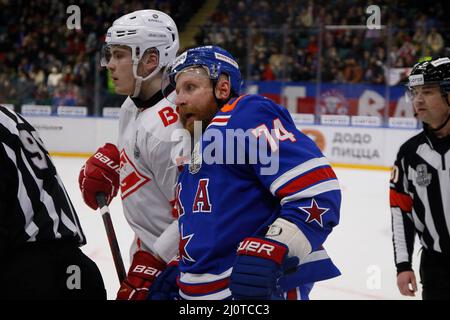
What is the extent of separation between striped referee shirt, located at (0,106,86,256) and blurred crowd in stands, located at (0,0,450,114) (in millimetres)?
6190

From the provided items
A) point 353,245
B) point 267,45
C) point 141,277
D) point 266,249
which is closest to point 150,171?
point 141,277

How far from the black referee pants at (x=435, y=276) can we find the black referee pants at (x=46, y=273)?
1088 mm

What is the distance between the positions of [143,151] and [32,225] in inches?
21.3

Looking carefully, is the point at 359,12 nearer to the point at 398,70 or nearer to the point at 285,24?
the point at 285,24

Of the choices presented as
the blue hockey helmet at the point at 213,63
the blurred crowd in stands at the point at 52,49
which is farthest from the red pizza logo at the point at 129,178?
the blurred crowd in stands at the point at 52,49

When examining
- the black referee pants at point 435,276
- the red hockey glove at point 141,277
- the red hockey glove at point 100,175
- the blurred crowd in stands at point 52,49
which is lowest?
the black referee pants at point 435,276

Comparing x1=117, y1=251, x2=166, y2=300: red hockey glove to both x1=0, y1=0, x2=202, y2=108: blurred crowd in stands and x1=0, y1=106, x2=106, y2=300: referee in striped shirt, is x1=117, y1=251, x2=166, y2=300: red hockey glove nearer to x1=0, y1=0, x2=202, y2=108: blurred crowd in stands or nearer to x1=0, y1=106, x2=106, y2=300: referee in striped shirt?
x1=0, y1=106, x2=106, y2=300: referee in striped shirt

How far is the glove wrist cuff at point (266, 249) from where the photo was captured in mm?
1028

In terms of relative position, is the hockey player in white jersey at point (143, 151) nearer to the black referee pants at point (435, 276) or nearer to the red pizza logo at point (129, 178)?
the red pizza logo at point (129, 178)

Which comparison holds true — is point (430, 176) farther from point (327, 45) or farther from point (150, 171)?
point (327, 45)

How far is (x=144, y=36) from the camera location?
1.75 metres

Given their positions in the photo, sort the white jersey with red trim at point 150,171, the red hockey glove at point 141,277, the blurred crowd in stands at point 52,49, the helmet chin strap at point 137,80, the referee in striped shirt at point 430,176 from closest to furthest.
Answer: the red hockey glove at point 141,277 → the white jersey with red trim at point 150,171 → the helmet chin strap at point 137,80 → the referee in striped shirt at point 430,176 → the blurred crowd in stands at point 52,49

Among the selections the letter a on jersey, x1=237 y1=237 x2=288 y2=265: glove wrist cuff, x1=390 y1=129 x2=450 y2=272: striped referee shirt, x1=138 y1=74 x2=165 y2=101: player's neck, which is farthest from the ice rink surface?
x1=237 y1=237 x2=288 y2=265: glove wrist cuff

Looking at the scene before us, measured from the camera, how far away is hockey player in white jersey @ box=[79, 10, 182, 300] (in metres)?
1.60
